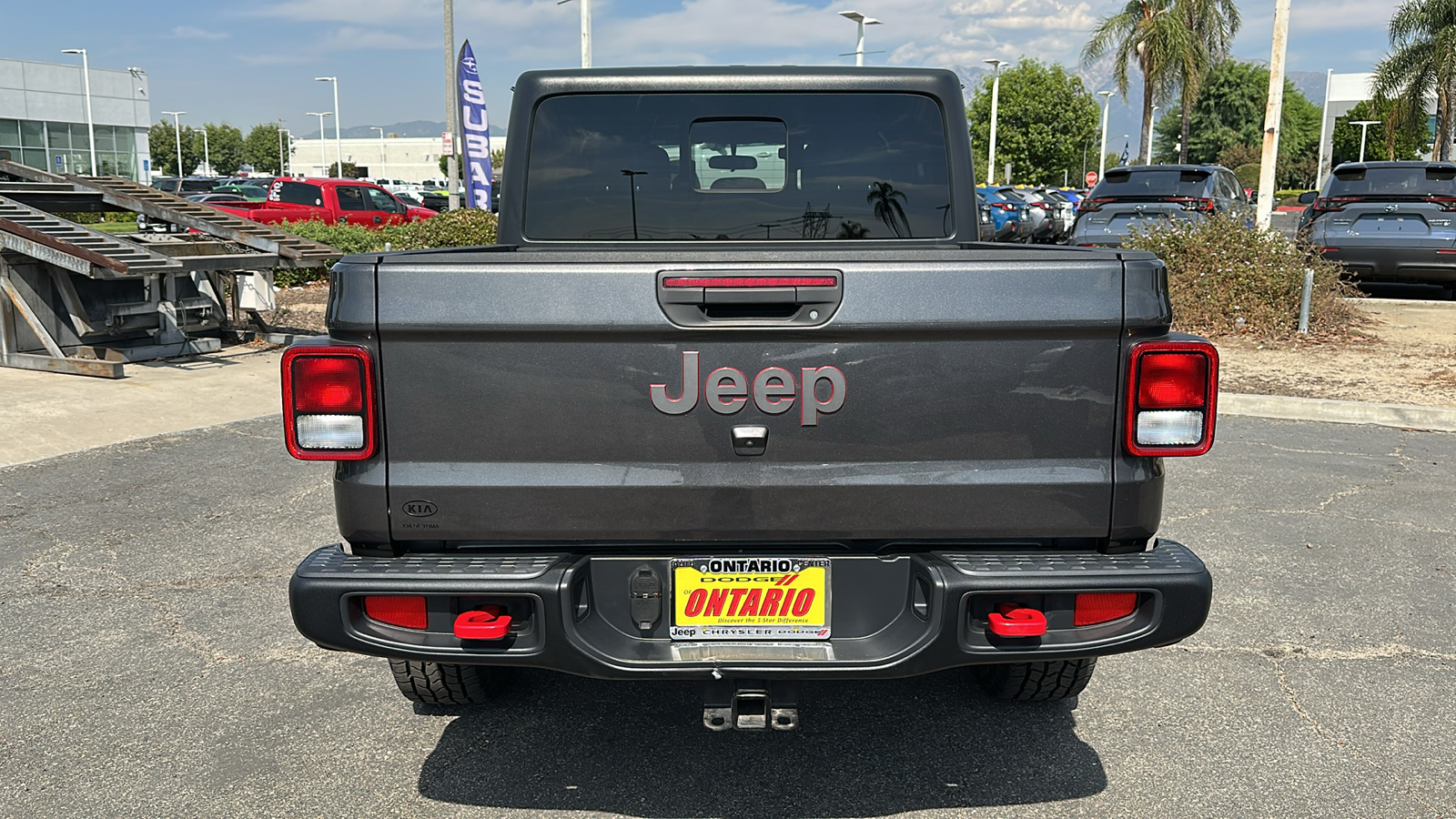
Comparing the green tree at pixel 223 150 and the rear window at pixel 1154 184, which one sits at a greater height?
the green tree at pixel 223 150

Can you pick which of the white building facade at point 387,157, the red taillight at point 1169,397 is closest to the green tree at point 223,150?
the white building facade at point 387,157

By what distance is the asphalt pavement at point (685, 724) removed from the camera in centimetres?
320

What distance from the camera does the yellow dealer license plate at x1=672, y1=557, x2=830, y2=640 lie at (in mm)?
2795

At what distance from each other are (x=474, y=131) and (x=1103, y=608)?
1946 cm

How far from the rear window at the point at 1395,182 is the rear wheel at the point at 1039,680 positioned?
1390 centimetres

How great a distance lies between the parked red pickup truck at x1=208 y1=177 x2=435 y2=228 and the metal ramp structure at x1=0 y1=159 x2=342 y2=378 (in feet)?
31.2

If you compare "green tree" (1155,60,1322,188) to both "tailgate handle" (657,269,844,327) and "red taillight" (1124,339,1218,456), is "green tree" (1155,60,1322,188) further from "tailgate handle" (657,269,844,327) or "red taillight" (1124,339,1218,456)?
"tailgate handle" (657,269,844,327)

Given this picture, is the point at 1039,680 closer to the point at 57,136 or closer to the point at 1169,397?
the point at 1169,397

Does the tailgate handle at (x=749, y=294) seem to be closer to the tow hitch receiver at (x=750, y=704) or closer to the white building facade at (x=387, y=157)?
the tow hitch receiver at (x=750, y=704)

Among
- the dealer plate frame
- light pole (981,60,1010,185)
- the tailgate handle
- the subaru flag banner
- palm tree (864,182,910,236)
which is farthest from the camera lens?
light pole (981,60,1010,185)

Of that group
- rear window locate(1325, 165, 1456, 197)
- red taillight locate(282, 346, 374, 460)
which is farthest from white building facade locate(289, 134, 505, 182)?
red taillight locate(282, 346, 374, 460)

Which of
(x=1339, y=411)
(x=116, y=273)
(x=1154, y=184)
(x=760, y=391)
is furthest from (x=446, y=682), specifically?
(x=1154, y=184)

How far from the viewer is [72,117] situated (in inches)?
2467

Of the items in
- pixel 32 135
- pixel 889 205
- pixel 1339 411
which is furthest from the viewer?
pixel 32 135
